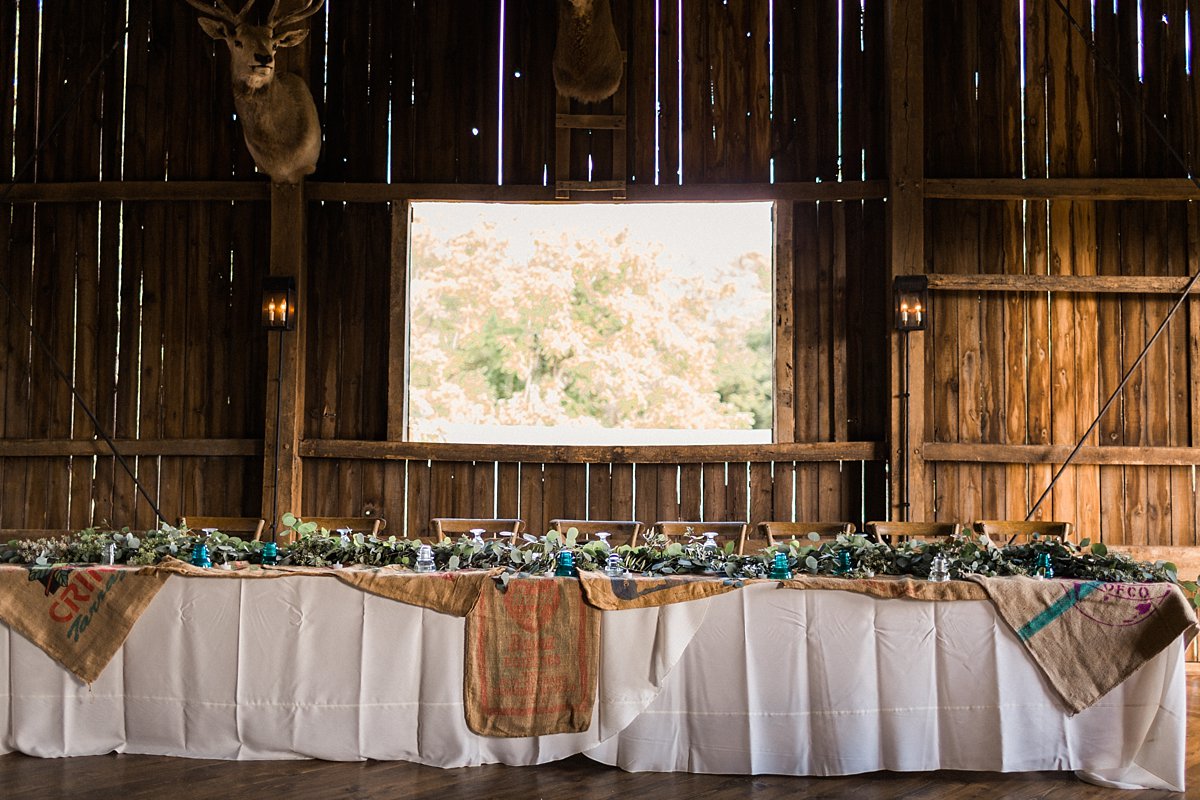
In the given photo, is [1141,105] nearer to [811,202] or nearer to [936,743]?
[811,202]

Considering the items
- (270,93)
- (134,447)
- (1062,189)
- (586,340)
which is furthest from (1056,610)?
(586,340)

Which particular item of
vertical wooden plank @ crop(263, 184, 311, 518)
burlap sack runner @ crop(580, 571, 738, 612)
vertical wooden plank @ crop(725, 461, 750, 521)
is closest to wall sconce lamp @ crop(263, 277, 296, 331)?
vertical wooden plank @ crop(263, 184, 311, 518)

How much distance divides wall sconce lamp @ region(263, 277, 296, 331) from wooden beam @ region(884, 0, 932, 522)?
4.26m

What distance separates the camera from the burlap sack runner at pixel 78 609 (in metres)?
4.15

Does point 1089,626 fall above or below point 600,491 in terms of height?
below

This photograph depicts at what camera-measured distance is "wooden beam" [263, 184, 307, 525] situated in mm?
7641

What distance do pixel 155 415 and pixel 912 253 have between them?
5686 mm

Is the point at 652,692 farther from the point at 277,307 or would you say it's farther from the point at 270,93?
the point at 270,93

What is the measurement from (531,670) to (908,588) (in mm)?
1477

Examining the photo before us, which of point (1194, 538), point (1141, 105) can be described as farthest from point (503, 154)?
point (1194, 538)

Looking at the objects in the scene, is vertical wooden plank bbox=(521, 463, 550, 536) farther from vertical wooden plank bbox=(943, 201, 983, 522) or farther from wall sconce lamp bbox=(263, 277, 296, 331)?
vertical wooden plank bbox=(943, 201, 983, 522)

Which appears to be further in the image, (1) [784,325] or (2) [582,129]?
(2) [582,129]

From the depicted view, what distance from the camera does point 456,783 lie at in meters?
3.92

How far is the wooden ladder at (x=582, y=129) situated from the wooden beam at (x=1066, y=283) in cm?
241
